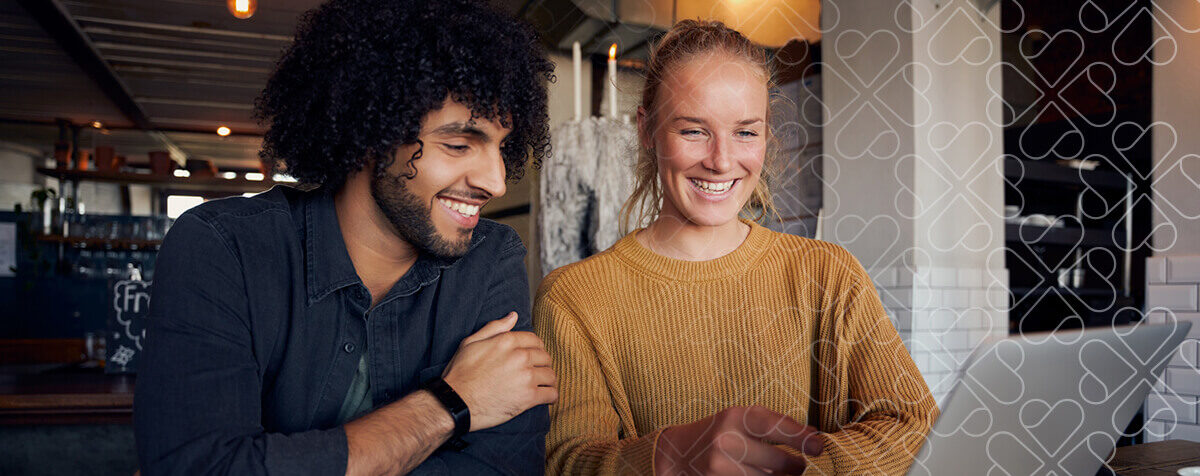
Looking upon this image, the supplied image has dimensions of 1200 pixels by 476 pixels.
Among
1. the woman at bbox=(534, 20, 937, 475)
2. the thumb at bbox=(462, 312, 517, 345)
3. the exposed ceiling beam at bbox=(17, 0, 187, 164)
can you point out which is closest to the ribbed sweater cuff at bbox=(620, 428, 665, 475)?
the woman at bbox=(534, 20, 937, 475)

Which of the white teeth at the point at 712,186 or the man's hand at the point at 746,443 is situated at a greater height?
the white teeth at the point at 712,186

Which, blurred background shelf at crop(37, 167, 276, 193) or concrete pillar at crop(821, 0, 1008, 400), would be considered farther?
blurred background shelf at crop(37, 167, 276, 193)

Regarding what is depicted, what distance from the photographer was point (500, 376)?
1.06 metres

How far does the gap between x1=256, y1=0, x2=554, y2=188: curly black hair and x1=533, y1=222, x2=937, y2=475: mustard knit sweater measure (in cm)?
32

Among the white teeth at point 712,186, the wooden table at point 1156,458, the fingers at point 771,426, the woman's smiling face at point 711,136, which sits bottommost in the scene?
the wooden table at point 1156,458

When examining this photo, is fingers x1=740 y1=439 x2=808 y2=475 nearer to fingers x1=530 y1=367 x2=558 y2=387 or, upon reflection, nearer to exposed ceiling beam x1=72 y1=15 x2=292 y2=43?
fingers x1=530 y1=367 x2=558 y2=387

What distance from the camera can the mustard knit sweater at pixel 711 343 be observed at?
107 cm

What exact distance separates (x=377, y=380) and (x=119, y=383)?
5.30ft

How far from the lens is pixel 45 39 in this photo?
4.75 meters

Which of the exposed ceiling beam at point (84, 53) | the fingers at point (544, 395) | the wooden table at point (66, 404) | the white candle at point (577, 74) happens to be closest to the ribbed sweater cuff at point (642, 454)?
the fingers at point (544, 395)

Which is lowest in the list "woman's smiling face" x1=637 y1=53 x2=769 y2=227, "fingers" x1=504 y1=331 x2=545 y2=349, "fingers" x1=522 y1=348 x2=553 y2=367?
"fingers" x1=522 y1=348 x2=553 y2=367

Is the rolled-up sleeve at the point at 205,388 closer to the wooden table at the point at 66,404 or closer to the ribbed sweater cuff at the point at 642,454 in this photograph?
the ribbed sweater cuff at the point at 642,454

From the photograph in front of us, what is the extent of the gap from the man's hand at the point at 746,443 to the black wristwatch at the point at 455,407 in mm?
309

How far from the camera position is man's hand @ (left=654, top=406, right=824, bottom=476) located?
2.72 feet
